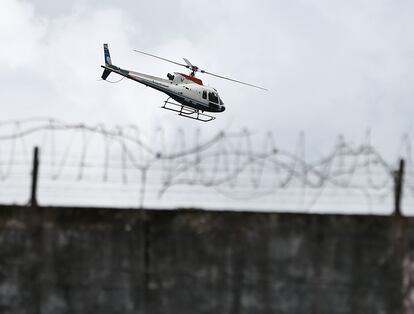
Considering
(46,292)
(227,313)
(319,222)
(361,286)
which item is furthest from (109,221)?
(361,286)

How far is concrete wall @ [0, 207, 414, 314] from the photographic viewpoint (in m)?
9.43

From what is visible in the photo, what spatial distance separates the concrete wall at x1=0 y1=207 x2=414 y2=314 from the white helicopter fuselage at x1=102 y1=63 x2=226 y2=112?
36775 mm

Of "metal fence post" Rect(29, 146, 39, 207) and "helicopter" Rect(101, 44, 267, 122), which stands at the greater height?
"helicopter" Rect(101, 44, 267, 122)

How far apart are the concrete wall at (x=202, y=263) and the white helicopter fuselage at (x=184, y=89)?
→ 3677 centimetres

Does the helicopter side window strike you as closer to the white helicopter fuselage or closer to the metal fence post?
the white helicopter fuselage

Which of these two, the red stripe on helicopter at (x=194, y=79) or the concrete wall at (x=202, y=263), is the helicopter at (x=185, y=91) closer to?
the red stripe on helicopter at (x=194, y=79)

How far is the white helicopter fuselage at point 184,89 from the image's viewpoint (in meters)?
46.2

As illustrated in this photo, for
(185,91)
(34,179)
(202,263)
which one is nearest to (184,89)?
(185,91)

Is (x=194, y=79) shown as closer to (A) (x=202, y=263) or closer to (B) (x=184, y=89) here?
(B) (x=184, y=89)

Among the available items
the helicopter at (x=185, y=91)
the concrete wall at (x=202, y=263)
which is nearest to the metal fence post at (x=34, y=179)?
the concrete wall at (x=202, y=263)

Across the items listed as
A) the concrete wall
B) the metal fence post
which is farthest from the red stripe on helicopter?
the concrete wall

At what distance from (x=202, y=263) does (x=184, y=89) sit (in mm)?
37414

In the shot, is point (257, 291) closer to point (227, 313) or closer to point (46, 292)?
point (227, 313)

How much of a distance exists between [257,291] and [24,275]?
2.78 m
